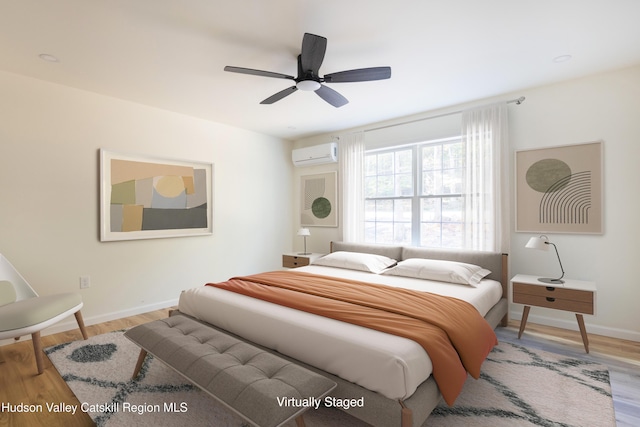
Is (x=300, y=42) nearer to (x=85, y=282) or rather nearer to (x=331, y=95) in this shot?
(x=331, y=95)

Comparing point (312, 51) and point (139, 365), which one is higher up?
point (312, 51)

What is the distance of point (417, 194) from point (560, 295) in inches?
75.9

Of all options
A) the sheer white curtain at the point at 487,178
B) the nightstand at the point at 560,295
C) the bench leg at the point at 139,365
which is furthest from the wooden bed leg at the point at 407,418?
the sheer white curtain at the point at 487,178

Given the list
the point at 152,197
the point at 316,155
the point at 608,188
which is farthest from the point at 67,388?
the point at 608,188

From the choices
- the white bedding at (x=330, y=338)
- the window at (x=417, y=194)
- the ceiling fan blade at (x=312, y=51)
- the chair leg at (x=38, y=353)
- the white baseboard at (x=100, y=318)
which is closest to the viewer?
the white bedding at (x=330, y=338)

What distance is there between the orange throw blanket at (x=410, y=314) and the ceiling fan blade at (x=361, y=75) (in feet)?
5.63

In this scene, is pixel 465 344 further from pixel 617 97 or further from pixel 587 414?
pixel 617 97

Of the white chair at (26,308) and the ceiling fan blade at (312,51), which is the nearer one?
the ceiling fan blade at (312,51)

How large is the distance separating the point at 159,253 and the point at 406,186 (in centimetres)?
339

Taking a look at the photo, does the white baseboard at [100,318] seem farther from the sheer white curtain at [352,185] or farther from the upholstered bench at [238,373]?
the sheer white curtain at [352,185]

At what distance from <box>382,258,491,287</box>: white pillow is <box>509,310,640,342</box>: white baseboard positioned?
0.72m

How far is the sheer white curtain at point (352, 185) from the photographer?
464 centimetres

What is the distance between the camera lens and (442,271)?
3166 millimetres

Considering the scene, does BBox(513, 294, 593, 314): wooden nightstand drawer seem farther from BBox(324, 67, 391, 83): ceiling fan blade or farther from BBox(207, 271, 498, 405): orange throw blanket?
BBox(324, 67, 391, 83): ceiling fan blade
